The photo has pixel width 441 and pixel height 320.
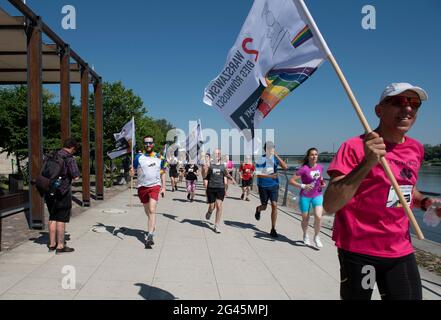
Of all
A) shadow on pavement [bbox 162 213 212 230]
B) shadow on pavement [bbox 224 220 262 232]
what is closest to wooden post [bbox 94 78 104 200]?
shadow on pavement [bbox 162 213 212 230]

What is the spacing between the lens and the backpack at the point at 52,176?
588 cm

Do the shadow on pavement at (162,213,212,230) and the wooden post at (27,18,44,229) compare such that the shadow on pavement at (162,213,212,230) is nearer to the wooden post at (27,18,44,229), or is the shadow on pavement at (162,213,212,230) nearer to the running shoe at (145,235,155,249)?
the running shoe at (145,235,155,249)

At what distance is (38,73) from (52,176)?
3233mm

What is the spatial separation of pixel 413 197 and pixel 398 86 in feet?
2.99

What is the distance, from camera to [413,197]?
8.86ft

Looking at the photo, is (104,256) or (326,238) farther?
(326,238)

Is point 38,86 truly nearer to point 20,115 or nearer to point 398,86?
point 398,86

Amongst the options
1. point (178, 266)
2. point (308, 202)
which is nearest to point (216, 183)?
point (308, 202)

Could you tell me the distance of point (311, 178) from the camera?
22.5 feet

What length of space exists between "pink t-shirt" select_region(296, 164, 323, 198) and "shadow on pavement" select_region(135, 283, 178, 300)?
3514 millimetres

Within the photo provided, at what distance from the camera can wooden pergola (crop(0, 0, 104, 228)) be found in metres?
7.93

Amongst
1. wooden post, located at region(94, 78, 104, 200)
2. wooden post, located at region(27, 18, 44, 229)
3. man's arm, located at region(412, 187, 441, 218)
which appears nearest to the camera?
man's arm, located at region(412, 187, 441, 218)
